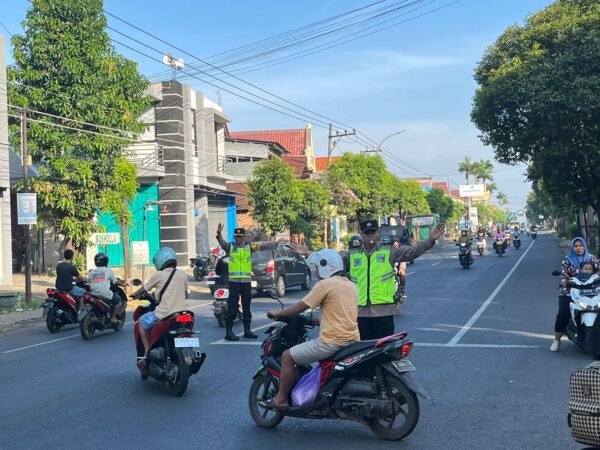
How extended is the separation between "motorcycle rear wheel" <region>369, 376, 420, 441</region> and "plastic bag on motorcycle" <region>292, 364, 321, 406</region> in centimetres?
58

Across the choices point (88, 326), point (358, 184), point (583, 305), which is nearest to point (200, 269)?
point (88, 326)

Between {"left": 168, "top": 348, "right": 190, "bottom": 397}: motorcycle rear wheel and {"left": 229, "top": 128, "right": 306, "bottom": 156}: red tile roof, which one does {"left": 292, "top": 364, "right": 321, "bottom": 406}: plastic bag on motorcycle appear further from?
{"left": 229, "top": 128, "right": 306, "bottom": 156}: red tile roof

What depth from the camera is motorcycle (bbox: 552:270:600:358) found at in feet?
31.2

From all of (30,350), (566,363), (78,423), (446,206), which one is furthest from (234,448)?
(446,206)

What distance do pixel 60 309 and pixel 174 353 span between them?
705cm

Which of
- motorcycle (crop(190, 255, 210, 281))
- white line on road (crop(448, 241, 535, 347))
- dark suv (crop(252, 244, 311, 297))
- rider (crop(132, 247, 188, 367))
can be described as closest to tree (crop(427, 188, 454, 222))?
motorcycle (crop(190, 255, 210, 281))

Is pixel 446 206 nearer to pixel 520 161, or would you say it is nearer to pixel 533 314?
pixel 520 161

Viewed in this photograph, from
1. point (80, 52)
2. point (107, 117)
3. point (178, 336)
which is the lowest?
point (178, 336)

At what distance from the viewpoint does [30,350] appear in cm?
1191

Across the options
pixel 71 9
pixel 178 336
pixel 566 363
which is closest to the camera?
pixel 178 336

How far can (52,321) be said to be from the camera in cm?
1408

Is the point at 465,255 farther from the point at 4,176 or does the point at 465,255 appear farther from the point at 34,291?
the point at 4,176

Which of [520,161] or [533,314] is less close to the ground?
[520,161]

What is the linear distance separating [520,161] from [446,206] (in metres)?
63.0
